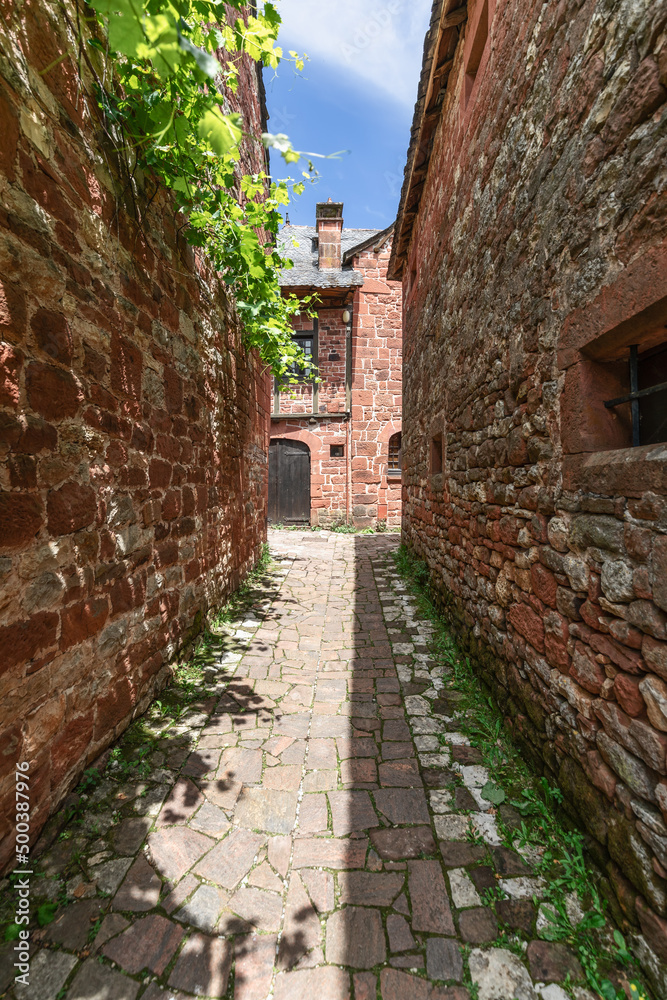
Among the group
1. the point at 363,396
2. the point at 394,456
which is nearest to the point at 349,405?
the point at 363,396

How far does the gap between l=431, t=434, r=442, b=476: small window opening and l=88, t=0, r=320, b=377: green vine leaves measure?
209 cm

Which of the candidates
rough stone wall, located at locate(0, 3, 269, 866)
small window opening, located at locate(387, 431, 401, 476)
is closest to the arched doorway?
small window opening, located at locate(387, 431, 401, 476)

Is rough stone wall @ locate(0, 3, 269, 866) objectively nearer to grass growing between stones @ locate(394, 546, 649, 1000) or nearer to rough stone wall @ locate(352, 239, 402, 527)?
grass growing between stones @ locate(394, 546, 649, 1000)

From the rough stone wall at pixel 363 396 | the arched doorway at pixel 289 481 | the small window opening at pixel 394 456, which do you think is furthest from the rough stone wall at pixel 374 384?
the arched doorway at pixel 289 481

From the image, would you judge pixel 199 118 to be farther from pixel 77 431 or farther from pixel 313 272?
pixel 313 272

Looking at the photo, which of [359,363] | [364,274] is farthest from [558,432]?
[364,274]

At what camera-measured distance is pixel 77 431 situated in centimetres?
189

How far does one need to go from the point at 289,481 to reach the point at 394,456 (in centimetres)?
283

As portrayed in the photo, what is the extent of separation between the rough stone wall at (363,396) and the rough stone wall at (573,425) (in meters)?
7.35

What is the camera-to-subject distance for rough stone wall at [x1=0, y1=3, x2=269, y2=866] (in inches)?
59.9

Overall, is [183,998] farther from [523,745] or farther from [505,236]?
[505,236]

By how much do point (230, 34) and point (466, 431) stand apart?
3002 mm

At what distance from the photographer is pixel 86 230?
1942mm

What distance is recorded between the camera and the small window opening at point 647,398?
1510mm
